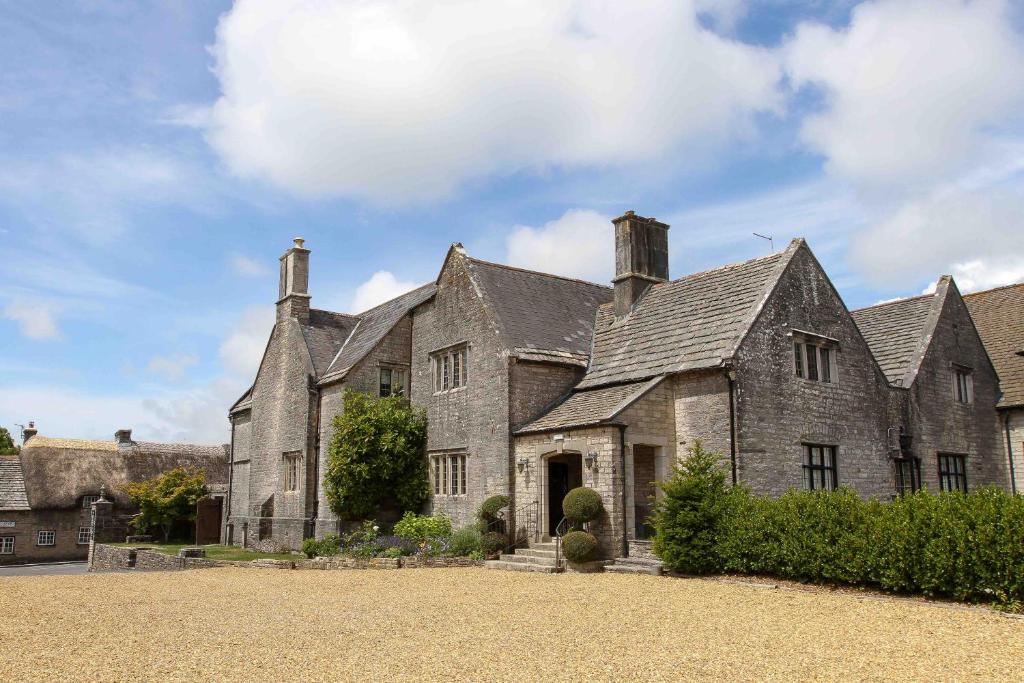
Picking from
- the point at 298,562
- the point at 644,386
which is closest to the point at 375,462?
the point at 298,562

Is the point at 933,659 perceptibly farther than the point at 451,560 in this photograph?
No

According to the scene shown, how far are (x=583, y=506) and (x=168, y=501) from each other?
87.4 ft

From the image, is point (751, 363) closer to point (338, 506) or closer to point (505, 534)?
point (505, 534)

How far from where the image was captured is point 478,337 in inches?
977

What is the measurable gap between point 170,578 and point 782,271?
17511 mm

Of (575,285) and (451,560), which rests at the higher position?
(575,285)

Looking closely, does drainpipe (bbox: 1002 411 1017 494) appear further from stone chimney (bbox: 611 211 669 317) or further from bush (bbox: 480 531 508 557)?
bush (bbox: 480 531 508 557)

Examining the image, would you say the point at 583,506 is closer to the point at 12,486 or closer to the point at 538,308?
the point at 538,308

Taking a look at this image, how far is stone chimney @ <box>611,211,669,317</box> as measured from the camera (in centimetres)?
2639

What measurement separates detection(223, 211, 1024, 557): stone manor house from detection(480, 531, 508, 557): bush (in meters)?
0.84

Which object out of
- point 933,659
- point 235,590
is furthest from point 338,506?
point 933,659

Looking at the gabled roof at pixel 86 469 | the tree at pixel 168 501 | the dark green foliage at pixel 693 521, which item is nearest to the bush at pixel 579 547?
the dark green foliage at pixel 693 521

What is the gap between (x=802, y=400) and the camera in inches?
846

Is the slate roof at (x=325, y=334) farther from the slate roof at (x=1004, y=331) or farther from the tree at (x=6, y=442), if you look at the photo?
the tree at (x=6, y=442)
